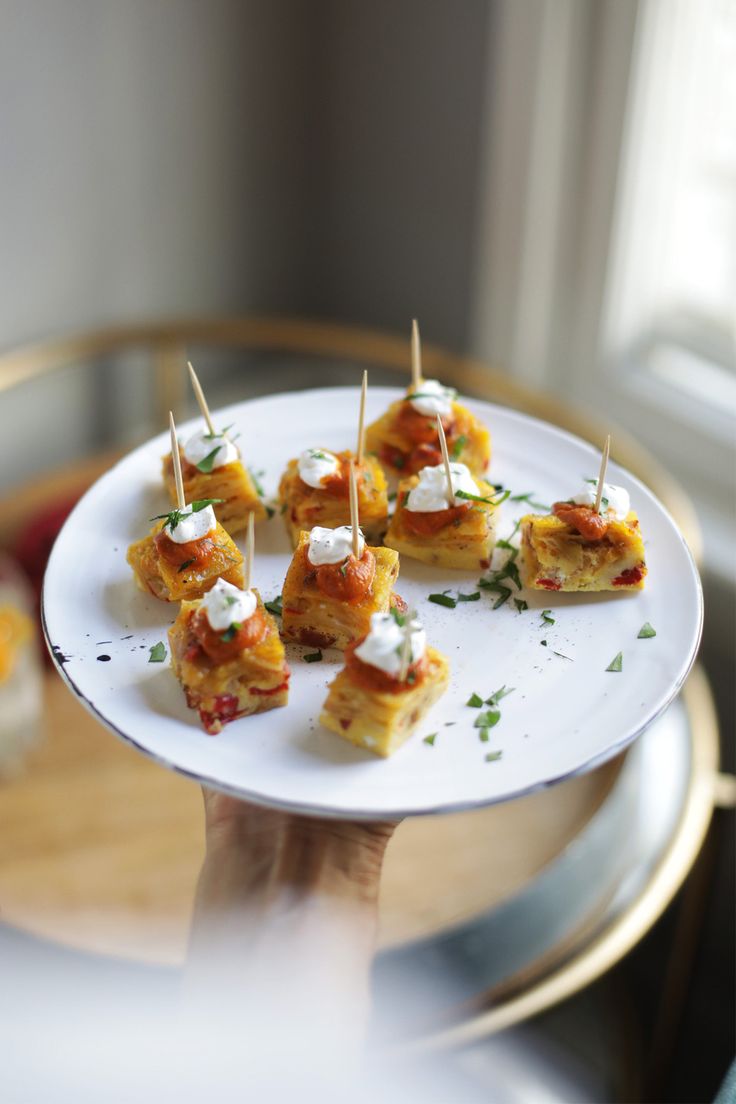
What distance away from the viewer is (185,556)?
1.25 m

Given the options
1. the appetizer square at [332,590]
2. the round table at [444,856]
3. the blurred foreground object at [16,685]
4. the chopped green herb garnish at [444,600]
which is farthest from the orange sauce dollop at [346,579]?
the blurred foreground object at [16,685]

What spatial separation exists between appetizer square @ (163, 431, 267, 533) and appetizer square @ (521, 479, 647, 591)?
34 cm

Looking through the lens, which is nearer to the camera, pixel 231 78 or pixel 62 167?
pixel 62 167

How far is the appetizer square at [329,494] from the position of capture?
4.40ft

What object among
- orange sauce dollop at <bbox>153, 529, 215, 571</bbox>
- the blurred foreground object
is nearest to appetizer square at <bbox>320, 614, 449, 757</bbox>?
orange sauce dollop at <bbox>153, 529, 215, 571</bbox>

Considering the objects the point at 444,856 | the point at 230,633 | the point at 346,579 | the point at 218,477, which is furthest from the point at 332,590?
the point at 444,856

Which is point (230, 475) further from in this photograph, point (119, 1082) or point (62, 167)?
point (62, 167)

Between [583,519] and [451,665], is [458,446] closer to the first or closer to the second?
[583,519]

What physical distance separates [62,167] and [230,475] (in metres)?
1.51

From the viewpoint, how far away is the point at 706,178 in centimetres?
251

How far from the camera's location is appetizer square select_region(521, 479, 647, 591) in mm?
1257

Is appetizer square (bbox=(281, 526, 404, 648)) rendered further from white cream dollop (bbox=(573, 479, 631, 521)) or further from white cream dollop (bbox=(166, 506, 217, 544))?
white cream dollop (bbox=(573, 479, 631, 521))

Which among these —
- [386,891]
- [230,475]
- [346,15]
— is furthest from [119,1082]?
[346,15]

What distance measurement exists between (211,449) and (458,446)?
309mm
